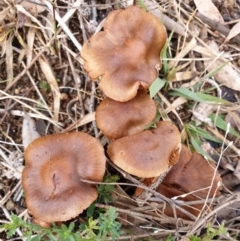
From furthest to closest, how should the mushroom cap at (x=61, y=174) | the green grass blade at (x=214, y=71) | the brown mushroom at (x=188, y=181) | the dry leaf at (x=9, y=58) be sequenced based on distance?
the dry leaf at (x=9, y=58) < the green grass blade at (x=214, y=71) < the brown mushroom at (x=188, y=181) < the mushroom cap at (x=61, y=174)

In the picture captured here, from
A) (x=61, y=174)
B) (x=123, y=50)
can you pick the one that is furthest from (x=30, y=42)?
(x=61, y=174)

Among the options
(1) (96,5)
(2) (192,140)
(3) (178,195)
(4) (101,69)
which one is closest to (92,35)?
(1) (96,5)

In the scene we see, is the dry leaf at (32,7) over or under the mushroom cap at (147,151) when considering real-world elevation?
over

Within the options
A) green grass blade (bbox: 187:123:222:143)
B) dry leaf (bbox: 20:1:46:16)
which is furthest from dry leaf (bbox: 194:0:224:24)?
dry leaf (bbox: 20:1:46:16)

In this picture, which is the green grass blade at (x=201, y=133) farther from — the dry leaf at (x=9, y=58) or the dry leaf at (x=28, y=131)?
the dry leaf at (x=9, y=58)

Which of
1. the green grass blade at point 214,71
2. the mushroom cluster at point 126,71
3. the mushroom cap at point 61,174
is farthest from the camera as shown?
the green grass blade at point 214,71

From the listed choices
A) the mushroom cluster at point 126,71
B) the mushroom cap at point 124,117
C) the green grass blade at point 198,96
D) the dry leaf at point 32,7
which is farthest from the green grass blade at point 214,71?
the dry leaf at point 32,7

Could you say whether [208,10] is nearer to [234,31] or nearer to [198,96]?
[234,31]
